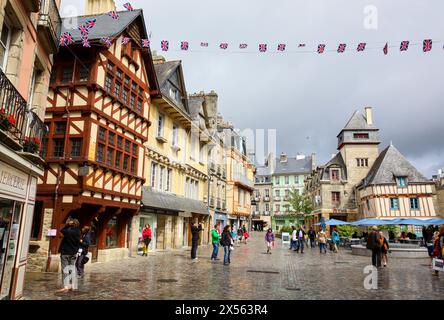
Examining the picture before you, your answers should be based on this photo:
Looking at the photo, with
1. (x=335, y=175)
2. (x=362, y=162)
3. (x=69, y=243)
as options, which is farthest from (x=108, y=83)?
(x=362, y=162)

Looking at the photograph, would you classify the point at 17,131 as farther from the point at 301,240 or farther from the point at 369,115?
the point at 369,115

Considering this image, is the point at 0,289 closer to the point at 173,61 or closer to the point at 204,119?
the point at 173,61

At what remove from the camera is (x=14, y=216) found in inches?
267

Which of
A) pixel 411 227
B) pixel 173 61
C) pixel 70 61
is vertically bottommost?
pixel 411 227

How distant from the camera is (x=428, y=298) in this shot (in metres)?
8.33

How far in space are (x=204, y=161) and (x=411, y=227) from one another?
24.2 metres

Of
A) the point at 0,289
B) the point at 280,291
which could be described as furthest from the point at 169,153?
the point at 0,289

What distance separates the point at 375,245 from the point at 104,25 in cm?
1491

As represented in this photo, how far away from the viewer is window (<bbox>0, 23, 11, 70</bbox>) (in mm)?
6840

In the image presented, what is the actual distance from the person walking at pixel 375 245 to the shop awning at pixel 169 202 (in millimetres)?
10093

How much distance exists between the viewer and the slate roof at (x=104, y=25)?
14922mm

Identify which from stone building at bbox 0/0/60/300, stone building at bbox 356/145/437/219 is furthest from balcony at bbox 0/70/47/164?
stone building at bbox 356/145/437/219

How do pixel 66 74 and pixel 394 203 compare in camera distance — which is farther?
pixel 394 203
